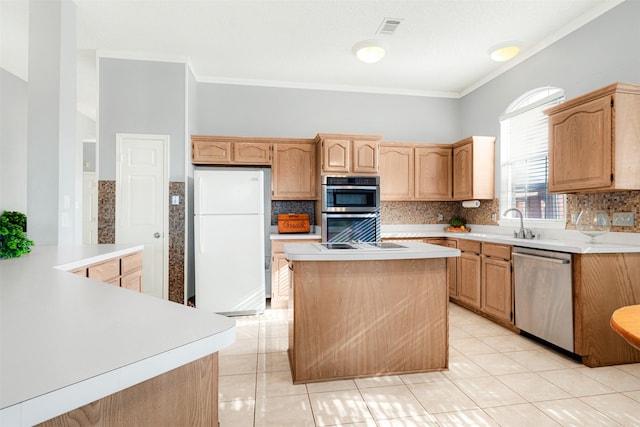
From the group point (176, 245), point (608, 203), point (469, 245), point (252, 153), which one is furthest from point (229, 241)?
point (608, 203)

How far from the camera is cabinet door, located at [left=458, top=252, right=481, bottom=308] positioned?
369 cm

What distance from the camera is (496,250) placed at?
3371 mm

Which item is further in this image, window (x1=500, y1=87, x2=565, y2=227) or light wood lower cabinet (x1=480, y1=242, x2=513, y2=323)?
window (x1=500, y1=87, x2=565, y2=227)

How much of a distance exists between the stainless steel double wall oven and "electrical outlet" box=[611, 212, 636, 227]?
7.42 ft

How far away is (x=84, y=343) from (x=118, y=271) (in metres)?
1.98

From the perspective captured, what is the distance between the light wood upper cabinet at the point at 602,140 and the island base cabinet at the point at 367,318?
1482mm

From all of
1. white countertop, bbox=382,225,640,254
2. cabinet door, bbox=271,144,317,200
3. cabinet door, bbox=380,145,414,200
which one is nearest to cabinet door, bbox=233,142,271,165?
cabinet door, bbox=271,144,317,200

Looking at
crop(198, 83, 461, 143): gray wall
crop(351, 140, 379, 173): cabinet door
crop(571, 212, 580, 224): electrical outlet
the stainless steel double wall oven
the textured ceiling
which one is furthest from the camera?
crop(198, 83, 461, 143): gray wall

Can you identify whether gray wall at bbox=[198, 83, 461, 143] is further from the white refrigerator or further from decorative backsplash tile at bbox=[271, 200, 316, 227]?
the white refrigerator

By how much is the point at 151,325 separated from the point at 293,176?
373 centimetres

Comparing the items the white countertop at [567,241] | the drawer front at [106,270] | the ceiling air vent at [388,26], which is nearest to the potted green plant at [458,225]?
the white countertop at [567,241]

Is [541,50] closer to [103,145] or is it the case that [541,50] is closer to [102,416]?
[102,416]

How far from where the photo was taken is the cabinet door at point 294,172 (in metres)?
4.35

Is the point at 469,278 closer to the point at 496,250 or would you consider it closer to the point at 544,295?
the point at 496,250
